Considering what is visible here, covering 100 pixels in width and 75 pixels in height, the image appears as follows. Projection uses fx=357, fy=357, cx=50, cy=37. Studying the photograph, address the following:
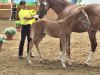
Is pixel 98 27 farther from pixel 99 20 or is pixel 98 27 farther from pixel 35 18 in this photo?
pixel 35 18

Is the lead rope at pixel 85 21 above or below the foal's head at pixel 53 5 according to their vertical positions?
below

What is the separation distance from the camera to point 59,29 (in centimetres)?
1102

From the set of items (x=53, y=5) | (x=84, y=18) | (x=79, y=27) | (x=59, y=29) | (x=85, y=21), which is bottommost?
(x=79, y=27)

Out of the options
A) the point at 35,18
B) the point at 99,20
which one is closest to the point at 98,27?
the point at 99,20

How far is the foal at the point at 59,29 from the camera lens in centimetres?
1089

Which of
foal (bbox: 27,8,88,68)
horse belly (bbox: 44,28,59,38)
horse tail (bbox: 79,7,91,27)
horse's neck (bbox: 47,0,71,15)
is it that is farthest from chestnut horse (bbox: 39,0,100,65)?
horse belly (bbox: 44,28,59,38)

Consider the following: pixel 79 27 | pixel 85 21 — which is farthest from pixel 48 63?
pixel 85 21

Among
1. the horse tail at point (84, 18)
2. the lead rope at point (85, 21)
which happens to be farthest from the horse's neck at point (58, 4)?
the horse tail at point (84, 18)

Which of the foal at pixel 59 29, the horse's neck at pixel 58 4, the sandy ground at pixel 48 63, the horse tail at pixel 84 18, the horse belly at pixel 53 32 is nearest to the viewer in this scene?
the sandy ground at pixel 48 63

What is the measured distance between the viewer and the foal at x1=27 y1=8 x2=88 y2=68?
1089 cm

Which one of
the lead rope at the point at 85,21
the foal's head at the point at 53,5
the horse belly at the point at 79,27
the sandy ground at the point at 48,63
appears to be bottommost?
the sandy ground at the point at 48,63

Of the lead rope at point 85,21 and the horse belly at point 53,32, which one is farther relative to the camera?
the horse belly at point 53,32

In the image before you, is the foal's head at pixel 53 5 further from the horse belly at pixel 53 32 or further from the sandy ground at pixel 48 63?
the horse belly at pixel 53 32

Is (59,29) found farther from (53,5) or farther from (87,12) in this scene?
(53,5)
